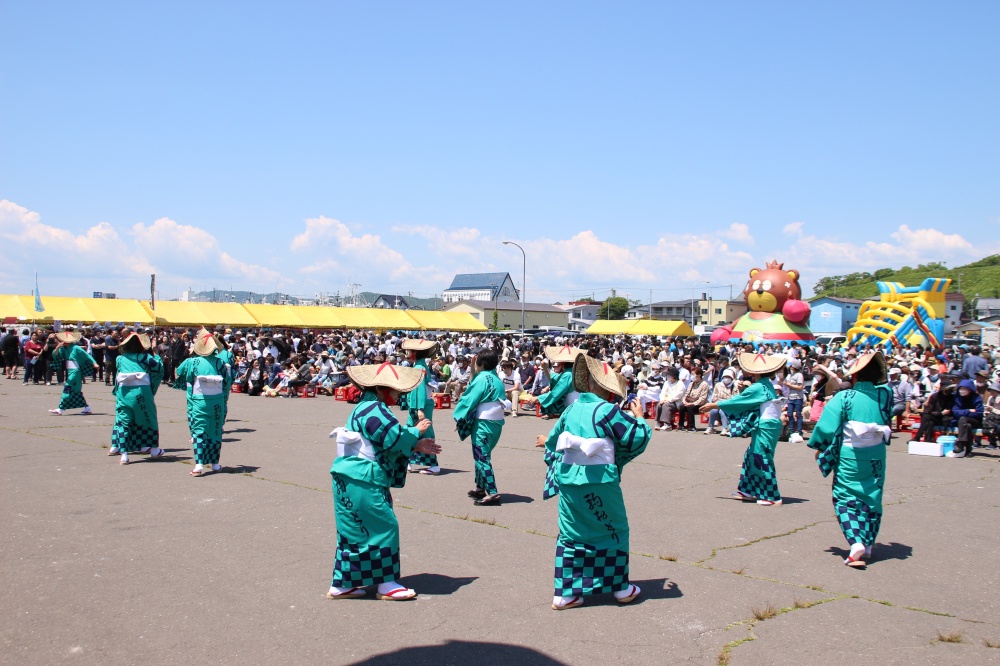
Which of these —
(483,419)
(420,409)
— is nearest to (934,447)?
(483,419)

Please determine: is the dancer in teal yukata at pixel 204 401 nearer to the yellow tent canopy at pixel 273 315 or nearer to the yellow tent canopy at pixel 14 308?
the yellow tent canopy at pixel 14 308

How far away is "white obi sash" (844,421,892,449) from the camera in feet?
21.3

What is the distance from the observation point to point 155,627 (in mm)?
4562

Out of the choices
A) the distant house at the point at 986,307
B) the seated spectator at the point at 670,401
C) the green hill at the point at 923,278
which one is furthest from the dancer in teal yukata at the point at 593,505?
the green hill at the point at 923,278

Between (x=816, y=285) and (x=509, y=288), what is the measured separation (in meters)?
54.3

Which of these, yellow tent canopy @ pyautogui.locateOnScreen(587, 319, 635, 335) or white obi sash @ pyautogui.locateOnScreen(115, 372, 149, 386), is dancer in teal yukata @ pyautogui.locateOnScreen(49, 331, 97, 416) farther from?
yellow tent canopy @ pyautogui.locateOnScreen(587, 319, 635, 335)

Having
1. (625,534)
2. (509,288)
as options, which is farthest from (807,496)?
Answer: (509,288)

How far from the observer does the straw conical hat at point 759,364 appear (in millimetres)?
8641

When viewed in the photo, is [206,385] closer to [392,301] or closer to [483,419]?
[483,419]

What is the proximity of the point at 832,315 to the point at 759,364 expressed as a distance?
219 ft

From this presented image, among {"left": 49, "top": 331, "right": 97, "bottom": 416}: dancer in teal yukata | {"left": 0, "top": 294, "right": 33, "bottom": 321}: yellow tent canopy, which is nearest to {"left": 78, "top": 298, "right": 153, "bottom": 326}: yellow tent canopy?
{"left": 0, "top": 294, "right": 33, "bottom": 321}: yellow tent canopy

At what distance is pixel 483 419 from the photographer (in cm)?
857

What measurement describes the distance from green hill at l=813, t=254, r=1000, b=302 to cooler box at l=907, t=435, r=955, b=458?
9637 cm

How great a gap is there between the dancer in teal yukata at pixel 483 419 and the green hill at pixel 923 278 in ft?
338
